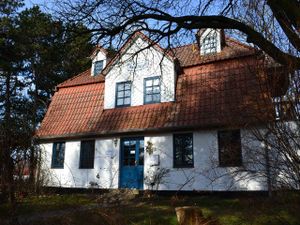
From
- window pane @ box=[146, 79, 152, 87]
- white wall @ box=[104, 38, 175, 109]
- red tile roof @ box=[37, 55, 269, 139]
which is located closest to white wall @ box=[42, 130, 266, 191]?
red tile roof @ box=[37, 55, 269, 139]

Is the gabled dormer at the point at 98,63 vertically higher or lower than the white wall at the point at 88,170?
higher

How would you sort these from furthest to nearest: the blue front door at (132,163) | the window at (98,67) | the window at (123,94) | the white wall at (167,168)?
the window at (98,67)
the window at (123,94)
the blue front door at (132,163)
the white wall at (167,168)

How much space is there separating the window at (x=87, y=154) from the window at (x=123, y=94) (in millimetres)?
2635

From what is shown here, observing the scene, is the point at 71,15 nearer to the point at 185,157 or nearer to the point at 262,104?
the point at 262,104

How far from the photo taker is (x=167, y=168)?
15.6m

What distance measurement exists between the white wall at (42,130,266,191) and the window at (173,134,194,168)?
9.7 inches

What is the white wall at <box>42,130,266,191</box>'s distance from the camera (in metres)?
14.4

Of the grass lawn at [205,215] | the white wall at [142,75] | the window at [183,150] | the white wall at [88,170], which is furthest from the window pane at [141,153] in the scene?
the grass lawn at [205,215]

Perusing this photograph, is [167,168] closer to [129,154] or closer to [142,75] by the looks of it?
[129,154]

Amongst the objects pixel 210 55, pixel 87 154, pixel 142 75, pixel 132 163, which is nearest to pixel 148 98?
pixel 142 75

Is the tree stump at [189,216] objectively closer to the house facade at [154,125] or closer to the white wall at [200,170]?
the house facade at [154,125]

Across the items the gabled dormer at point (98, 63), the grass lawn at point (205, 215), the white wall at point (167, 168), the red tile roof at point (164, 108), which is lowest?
the grass lawn at point (205, 215)

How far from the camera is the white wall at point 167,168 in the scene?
14430 mm

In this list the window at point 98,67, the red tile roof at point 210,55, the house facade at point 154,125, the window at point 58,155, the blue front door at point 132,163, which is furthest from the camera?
the window at point 98,67
